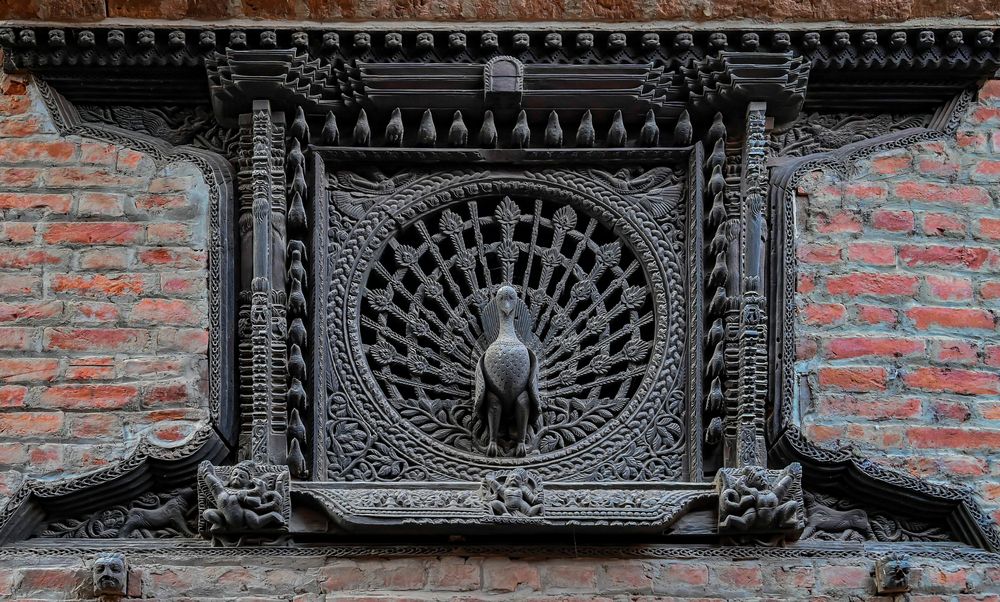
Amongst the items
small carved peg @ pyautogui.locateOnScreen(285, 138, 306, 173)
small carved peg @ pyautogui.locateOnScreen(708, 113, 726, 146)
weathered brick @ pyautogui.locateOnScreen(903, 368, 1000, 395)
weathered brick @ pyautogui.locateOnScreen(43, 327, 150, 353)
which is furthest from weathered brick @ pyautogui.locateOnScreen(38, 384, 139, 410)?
weathered brick @ pyautogui.locateOnScreen(903, 368, 1000, 395)

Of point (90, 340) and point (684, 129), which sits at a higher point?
point (684, 129)

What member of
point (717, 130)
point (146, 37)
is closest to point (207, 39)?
point (146, 37)

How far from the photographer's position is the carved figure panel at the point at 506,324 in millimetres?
5805

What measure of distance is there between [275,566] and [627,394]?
1.31 meters

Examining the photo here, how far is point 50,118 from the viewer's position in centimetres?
611

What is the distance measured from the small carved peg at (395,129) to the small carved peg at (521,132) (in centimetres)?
39

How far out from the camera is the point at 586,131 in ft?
19.9

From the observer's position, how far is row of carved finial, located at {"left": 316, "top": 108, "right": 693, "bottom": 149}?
19.8 ft

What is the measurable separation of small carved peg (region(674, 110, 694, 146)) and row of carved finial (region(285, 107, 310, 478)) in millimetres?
1272

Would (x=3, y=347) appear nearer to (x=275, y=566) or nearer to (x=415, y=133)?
(x=275, y=566)

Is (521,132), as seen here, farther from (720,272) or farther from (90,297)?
(90,297)

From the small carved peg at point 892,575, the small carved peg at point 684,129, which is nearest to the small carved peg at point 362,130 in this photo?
the small carved peg at point 684,129

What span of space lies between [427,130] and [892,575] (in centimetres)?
212

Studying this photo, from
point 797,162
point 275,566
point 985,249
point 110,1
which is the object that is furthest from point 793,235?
point 110,1
